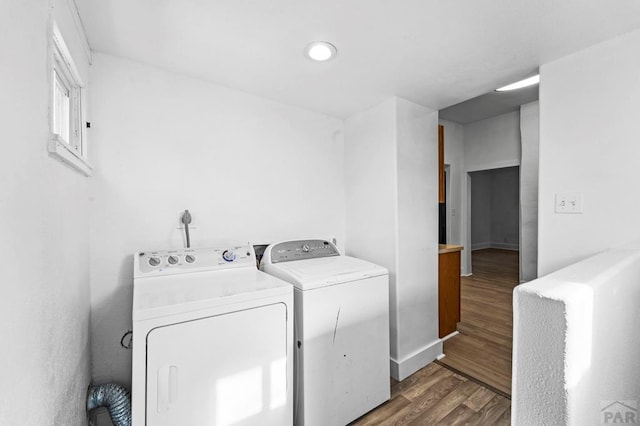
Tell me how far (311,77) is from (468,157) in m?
3.76

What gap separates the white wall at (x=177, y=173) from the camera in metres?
1.58

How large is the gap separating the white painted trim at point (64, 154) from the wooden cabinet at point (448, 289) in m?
2.62

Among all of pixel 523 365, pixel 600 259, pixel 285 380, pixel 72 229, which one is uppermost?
pixel 72 229

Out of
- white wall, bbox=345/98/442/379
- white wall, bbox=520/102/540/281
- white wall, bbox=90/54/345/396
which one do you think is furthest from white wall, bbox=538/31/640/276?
white wall, bbox=520/102/540/281

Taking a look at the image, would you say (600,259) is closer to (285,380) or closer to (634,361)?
(634,361)

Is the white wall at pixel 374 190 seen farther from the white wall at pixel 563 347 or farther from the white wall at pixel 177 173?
the white wall at pixel 563 347

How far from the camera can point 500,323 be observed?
2.92 m

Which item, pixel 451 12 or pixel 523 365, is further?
pixel 451 12

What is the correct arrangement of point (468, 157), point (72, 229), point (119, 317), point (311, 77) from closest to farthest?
1. point (72, 229)
2. point (119, 317)
3. point (311, 77)
4. point (468, 157)

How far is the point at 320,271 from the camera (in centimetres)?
167

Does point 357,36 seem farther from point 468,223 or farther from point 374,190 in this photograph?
point 468,223

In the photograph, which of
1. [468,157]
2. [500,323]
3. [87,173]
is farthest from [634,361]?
[468,157]

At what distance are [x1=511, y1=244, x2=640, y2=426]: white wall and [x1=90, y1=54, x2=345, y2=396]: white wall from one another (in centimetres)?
175

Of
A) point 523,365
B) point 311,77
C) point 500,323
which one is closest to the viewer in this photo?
point 523,365
